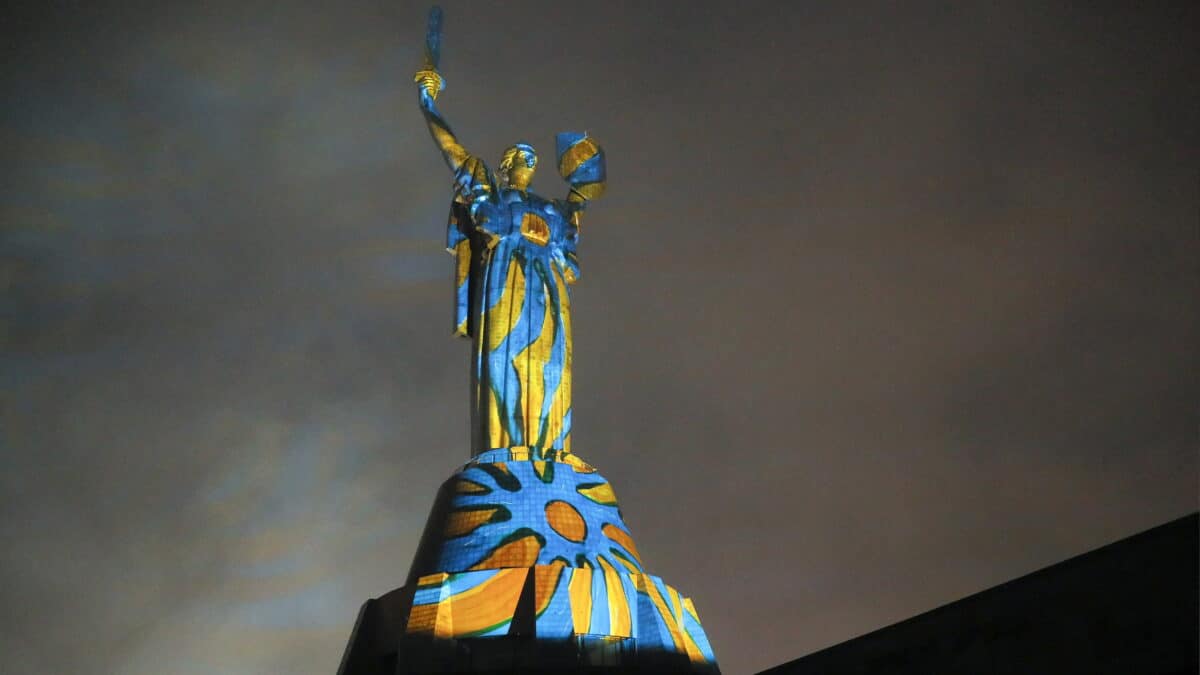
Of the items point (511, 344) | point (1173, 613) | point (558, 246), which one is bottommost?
point (1173, 613)

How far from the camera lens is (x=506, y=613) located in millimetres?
12875

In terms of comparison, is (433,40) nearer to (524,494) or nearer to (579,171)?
(579,171)

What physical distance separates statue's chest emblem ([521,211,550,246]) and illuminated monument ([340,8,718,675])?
0.08 ft

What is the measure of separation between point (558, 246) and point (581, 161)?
1955 mm

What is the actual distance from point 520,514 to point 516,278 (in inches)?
173

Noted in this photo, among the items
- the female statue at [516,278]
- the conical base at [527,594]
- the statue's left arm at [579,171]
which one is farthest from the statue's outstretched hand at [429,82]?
the conical base at [527,594]

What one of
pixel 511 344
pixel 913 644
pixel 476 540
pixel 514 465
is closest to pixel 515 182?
pixel 511 344

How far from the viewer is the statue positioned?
16234 millimetres

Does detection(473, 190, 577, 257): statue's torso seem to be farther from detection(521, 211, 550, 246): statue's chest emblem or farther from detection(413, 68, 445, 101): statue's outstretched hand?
detection(413, 68, 445, 101): statue's outstretched hand

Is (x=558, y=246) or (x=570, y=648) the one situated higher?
(x=558, y=246)

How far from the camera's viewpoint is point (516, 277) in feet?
56.2

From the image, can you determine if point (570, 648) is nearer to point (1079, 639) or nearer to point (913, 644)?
point (913, 644)

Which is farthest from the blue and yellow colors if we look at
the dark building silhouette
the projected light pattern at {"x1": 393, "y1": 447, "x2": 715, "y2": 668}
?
the dark building silhouette

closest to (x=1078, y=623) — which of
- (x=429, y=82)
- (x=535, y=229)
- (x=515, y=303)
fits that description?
(x=515, y=303)
